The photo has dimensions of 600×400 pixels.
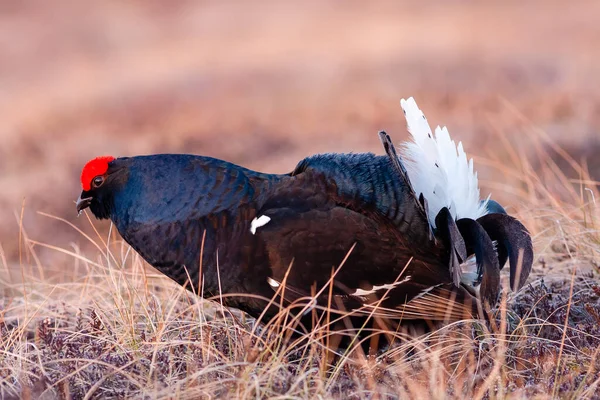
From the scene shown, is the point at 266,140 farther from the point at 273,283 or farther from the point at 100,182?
the point at 273,283

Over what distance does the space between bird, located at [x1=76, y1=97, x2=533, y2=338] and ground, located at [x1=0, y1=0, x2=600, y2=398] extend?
0.69 feet

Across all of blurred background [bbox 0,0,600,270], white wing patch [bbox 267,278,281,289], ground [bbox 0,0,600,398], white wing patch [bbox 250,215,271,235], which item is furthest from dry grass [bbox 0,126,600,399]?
blurred background [bbox 0,0,600,270]

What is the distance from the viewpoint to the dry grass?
3.29 m

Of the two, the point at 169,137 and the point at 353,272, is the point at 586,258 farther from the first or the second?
Result: the point at 169,137

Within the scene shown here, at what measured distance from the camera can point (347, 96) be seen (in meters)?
14.0

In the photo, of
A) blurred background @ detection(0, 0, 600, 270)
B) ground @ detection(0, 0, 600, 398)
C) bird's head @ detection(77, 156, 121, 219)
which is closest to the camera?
ground @ detection(0, 0, 600, 398)

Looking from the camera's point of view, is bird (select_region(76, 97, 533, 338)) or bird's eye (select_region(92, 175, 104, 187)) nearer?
bird (select_region(76, 97, 533, 338))

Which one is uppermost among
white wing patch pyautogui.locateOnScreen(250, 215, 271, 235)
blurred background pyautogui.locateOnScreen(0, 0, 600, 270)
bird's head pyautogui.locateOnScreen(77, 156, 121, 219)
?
bird's head pyautogui.locateOnScreen(77, 156, 121, 219)

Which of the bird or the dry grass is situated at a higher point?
the bird

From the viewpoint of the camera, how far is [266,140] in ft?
39.0

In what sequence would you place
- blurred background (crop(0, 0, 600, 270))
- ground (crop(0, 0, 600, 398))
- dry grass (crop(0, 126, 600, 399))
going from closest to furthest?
dry grass (crop(0, 126, 600, 399)) < ground (crop(0, 0, 600, 398)) < blurred background (crop(0, 0, 600, 270))

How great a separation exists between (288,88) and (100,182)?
1139 cm

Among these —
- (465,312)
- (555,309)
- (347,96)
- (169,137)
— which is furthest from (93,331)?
(347,96)

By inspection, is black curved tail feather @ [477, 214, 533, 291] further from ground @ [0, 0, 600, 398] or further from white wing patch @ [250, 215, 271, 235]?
white wing patch @ [250, 215, 271, 235]
